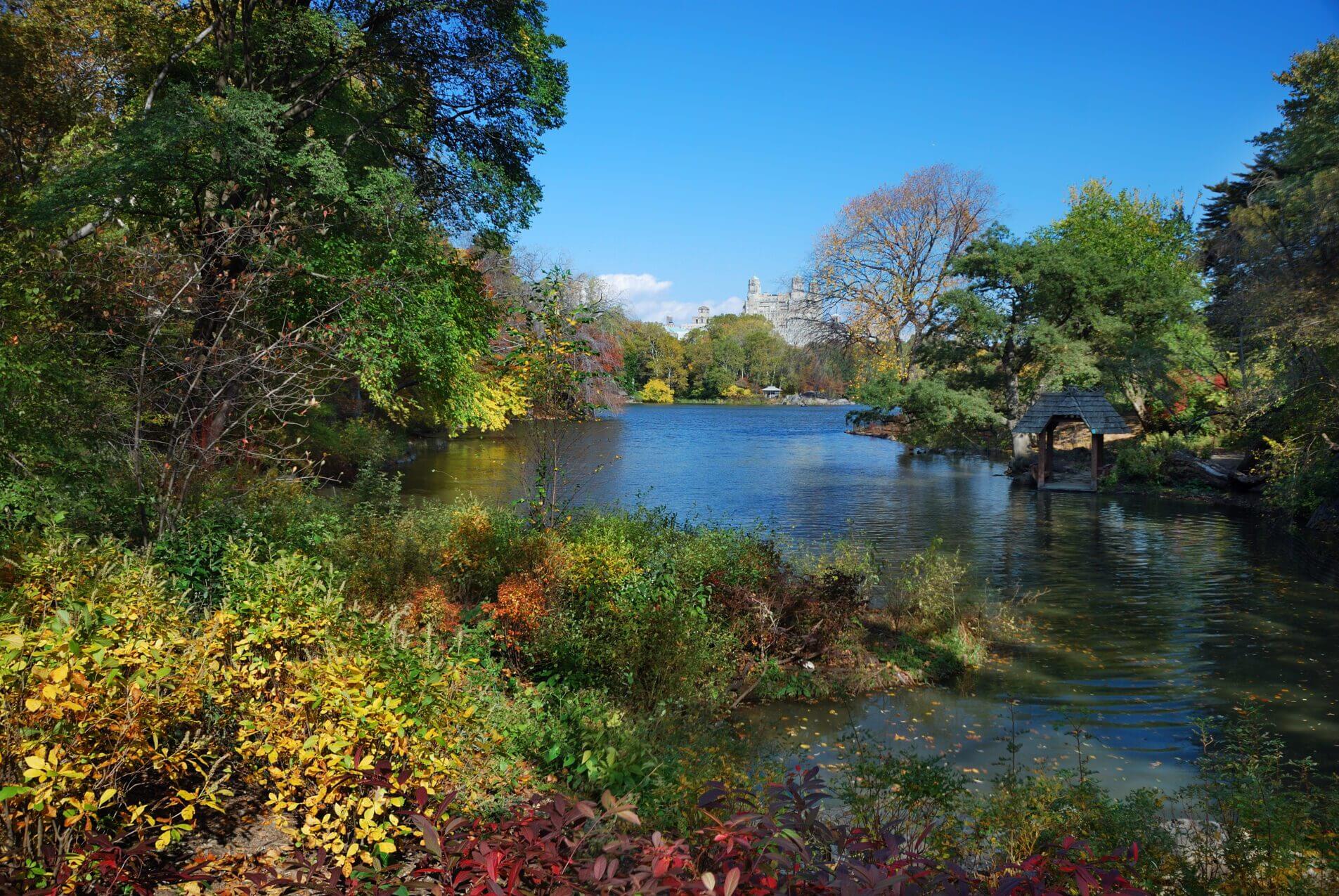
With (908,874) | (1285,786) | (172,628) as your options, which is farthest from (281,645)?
(1285,786)

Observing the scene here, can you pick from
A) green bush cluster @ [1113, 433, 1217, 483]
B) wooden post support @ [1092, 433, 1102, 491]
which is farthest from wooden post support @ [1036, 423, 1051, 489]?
green bush cluster @ [1113, 433, 1217, 483]

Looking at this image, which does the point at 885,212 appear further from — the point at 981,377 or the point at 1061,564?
the point at 1061,564

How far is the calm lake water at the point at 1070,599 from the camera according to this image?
7.63 m

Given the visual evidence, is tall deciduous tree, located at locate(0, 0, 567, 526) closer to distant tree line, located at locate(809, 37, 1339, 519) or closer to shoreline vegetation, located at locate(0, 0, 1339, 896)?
shoreline vegetation, located at locate(0, 0, 1339, 896)

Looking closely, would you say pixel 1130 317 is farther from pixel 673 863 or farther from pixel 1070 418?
pixel 673 863

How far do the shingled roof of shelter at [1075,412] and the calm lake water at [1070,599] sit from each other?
2.04 meters

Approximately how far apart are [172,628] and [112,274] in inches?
204

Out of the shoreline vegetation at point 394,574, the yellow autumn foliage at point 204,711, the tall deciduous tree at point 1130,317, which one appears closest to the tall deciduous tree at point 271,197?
the shoreline vegetation at point 394,574

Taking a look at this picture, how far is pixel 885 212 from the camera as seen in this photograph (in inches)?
1480

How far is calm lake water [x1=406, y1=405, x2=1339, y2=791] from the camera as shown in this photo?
25.0 feet

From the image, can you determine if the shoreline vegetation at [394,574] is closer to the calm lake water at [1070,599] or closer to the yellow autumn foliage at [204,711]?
the yellow autumn foliage at [204,711]

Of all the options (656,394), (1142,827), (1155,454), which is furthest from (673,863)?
(656,394)

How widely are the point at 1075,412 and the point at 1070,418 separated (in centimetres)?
78

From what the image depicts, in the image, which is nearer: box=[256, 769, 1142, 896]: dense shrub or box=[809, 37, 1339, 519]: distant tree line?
box=[256, 769, 1142, 896]: dense shrub
